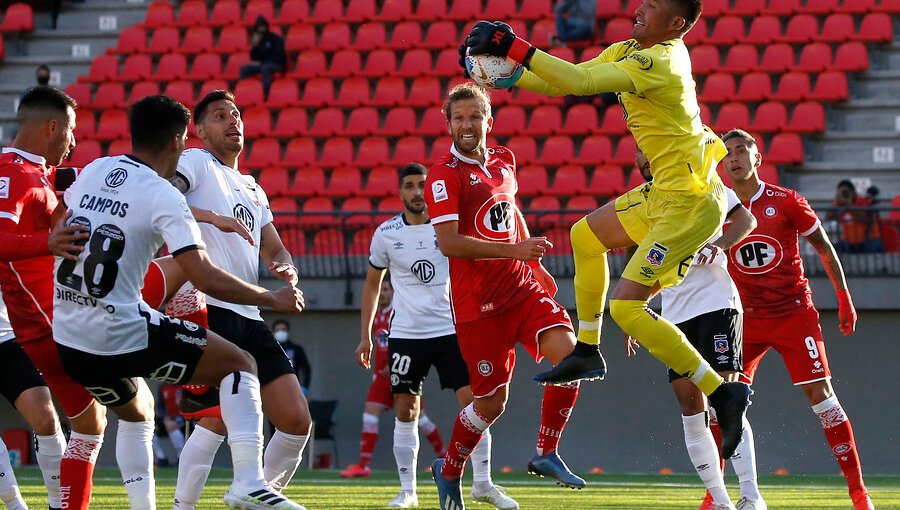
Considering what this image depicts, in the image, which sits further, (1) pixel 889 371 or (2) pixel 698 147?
(1) pixel 889 371

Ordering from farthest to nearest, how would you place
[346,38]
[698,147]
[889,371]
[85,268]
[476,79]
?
[346,38] → [889,371] → [698,147] → [476,79] → [85,268]

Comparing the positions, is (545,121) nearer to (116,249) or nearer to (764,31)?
(764,31)

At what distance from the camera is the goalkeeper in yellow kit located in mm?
6199

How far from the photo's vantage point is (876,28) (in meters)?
17.1

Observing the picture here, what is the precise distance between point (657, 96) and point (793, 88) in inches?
419

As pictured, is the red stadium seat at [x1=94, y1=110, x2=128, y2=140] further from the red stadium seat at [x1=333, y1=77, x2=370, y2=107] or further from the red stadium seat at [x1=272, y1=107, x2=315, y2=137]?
the red stadium seat at [x1=333, y1=77, x2=370, y2=107]

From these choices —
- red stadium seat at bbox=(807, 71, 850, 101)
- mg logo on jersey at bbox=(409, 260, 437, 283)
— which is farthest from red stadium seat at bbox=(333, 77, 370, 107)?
mg logo on jersey at bbox=(409, 260, 437, 283)

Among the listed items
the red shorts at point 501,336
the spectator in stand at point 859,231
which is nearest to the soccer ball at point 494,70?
the red shorts at point 501,336

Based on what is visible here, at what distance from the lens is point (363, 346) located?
31.1ft

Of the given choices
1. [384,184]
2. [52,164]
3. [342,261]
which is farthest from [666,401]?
[52,164]

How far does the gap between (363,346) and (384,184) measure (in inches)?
289

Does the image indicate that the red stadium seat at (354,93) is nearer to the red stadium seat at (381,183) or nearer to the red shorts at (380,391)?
the red stadium seat at (381,183)

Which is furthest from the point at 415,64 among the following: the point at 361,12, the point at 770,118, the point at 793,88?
the point at 793,88

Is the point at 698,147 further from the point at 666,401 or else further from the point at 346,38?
the point at 346,38
